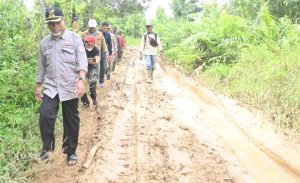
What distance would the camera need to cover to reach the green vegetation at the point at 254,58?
8.53 metres

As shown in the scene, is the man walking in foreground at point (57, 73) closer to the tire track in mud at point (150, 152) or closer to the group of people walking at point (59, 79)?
the group of people walking at point (59, 79)

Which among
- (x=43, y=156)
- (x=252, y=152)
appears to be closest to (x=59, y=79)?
(x=43, y=156)

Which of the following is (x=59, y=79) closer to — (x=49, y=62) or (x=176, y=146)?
(x=49, y=62)

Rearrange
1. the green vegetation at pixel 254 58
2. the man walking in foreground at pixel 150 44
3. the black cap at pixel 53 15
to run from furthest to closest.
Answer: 1. the man walking in foreground at pixel 150 44
2. the green vegetation at pixel 254 58
3. the black cap at pixel 53 15

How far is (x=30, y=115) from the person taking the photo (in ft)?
20.7

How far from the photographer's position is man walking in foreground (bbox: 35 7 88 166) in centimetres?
506

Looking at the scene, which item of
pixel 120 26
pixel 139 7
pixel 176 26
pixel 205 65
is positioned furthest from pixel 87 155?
pixel 120 26

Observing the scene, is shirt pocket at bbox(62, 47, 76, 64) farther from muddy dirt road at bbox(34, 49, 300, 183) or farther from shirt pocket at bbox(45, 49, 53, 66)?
muddy dirt road at bbox(34, 49, 300, 183)

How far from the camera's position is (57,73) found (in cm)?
514

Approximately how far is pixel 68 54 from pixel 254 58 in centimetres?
679

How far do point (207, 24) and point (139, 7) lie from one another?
12.6m

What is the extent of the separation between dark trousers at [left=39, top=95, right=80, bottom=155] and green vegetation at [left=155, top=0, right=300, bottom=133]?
377 centimetres

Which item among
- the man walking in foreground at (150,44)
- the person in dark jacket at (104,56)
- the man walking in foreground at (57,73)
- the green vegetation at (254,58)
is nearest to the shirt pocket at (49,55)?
the man walking in foreground at (57,73)

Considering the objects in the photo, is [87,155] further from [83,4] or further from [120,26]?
[120,26]
